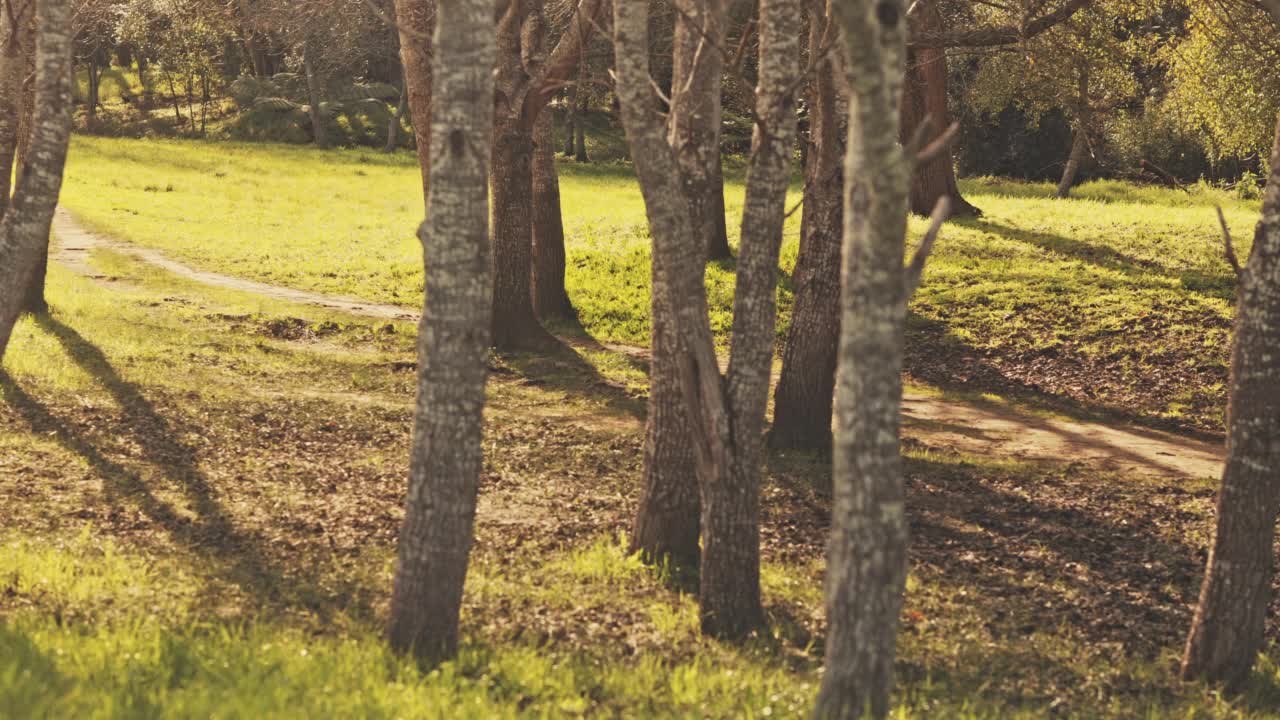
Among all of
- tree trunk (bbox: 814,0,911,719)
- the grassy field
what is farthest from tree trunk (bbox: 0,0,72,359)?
the grassy field

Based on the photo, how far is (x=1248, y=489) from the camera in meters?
6.81

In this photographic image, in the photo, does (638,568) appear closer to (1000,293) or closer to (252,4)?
(1000,293)

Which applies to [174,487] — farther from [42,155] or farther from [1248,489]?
[1248,489]

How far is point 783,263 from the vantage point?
2109cm

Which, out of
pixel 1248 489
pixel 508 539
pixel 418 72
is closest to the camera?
pixel 1248 489

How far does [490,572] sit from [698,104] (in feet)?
11.5

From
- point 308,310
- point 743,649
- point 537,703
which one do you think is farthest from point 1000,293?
point 537,703

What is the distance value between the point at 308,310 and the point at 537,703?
14.9m

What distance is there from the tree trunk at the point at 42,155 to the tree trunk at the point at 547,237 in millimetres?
10717

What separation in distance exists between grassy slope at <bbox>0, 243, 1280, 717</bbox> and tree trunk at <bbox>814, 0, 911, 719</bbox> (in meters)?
1.17

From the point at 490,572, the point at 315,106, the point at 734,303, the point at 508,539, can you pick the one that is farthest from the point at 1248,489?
the point at 315,106

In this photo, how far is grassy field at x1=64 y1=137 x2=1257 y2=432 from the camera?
15898 mm

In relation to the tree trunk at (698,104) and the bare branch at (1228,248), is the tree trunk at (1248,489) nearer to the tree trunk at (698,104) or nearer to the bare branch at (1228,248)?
the bare branch at (1228,248)

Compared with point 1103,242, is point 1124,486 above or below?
below
